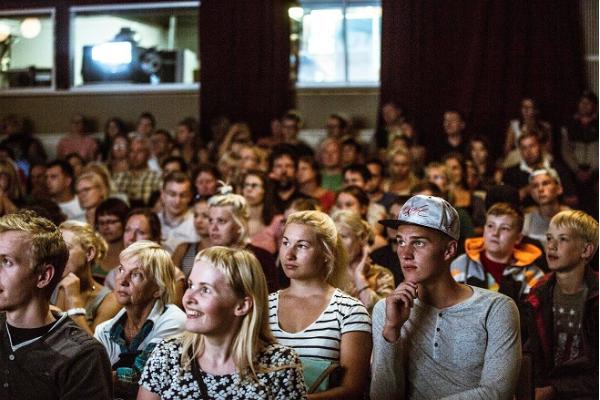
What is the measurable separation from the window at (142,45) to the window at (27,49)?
1.34 feet

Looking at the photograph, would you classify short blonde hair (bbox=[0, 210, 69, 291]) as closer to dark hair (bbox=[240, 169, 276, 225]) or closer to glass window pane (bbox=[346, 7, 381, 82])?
dark hair (bbox=[240, 169, 276, 225])

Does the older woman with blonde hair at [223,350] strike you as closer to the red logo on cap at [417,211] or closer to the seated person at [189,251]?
the red logo on cap at [417,211]

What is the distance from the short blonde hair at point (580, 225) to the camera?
4336 millimetres

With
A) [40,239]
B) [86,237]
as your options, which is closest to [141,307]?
[86,237]

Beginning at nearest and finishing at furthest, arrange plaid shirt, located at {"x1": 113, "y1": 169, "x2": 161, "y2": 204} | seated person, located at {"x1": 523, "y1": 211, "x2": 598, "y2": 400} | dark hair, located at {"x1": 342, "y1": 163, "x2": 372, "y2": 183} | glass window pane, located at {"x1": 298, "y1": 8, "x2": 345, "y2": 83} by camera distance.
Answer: seated person, located at {"x1": 523, "y1": 211, "x2": 598, "y2": 400} < dark hair, located at {"x1": 342, "y1": 163, "x2": 372, "y2": 183} < plaid shirt, located at {"x1": 113, "y1": 169, "x2": 161, "y2": 204} < glass window pane, located at {"x1": 298, "y1": 8, "x2": 345, "y2": 83}

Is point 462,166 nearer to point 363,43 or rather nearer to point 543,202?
point 543,202

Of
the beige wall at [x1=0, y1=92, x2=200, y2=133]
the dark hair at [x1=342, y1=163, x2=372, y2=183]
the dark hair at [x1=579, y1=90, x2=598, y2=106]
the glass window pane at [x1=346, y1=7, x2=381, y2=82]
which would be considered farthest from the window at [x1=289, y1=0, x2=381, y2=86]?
the dark hair at [x1=342, y1=163, x2=372, y2=183]

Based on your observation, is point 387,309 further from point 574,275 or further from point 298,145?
point 298,145

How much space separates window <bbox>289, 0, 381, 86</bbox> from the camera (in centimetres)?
1037

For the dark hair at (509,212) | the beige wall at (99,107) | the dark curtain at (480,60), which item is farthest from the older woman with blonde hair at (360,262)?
the beige wall at (99,107)

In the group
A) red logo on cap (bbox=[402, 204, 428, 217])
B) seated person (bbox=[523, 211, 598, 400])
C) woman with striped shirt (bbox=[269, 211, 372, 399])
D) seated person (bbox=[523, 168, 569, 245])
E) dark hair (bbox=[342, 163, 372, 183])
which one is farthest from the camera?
dark hair (bbox=[342, 163, 372, 183])

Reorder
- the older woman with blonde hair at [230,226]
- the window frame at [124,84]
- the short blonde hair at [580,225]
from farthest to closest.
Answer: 1. the window frame at [124,84]
2. the older woman with blonde hair at [230,226]
3. the short blonde hair at [580,225]

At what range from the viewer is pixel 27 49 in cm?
1135

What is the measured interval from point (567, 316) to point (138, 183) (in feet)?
15.8
